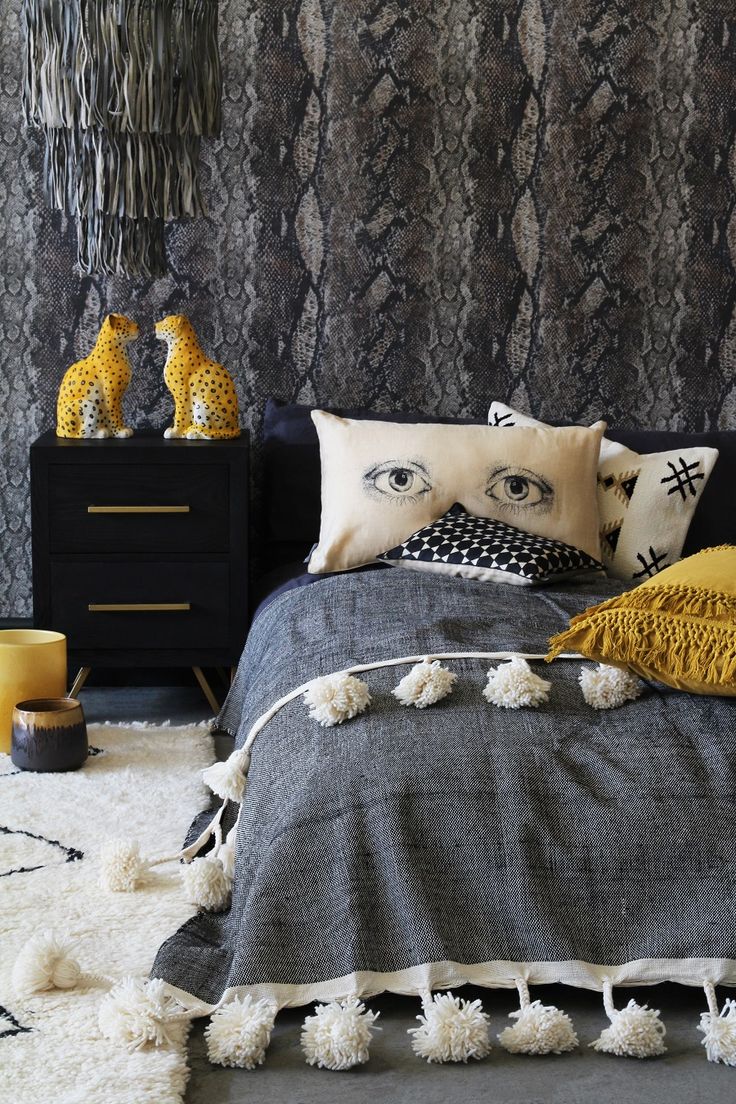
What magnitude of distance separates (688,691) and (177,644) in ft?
5.01

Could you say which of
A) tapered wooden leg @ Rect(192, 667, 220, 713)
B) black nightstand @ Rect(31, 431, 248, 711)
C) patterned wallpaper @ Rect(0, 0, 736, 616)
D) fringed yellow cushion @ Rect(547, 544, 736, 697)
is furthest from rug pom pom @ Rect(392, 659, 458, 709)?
patterned wallpaper @ Rect(0, 0, 736, 616)

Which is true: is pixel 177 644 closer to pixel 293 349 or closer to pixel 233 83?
pixel 293 349

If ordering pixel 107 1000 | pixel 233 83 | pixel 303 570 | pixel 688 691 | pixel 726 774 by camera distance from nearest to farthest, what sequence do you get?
pixel 107 1000 < pixel 726 774 < pixel 688 691 < pixel 303 570 < pixel 233 83

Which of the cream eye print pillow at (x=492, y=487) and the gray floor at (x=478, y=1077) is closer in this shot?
the gray floor at (x=478, y=1077)

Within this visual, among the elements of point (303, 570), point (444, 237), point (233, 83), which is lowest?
point (303, 570)

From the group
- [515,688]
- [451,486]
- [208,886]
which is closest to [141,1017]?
[208,886]

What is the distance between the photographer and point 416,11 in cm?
348

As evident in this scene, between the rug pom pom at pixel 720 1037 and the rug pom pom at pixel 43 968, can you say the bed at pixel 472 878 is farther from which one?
the rug pom pom at pixel 43 968

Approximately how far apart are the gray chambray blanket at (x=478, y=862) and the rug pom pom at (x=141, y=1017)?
7cm

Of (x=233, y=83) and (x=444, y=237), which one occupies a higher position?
(x=233, y=83)

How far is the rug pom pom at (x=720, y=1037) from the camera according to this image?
1682mm

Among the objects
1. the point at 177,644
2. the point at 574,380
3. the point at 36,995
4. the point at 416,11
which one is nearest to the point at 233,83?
the point at 416,11

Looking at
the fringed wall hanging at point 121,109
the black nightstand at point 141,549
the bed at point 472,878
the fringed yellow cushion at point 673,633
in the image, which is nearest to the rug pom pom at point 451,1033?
the bed at point 472,878

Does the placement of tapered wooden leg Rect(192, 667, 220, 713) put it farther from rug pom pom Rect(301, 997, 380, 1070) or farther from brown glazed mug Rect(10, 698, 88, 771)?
rug pom pom Rect(301, 997, 380, 1070)
